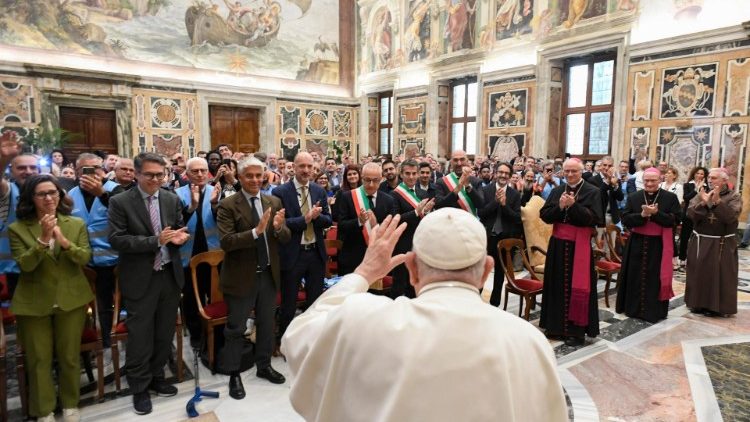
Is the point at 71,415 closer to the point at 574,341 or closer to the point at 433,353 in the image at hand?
the point at 433,353

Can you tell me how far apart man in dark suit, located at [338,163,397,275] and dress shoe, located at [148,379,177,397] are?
2055 mm

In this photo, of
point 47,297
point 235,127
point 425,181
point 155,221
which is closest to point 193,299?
point 155,221

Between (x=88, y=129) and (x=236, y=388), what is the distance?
12.6m

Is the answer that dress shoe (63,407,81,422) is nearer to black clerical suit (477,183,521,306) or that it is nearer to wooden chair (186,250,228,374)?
wooden chair (186,250,228,374)

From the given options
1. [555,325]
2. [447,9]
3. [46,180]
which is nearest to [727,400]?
[555,325]

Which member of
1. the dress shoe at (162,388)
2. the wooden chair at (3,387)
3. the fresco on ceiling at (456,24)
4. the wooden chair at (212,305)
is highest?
the fresco on ceiling at (456,24)

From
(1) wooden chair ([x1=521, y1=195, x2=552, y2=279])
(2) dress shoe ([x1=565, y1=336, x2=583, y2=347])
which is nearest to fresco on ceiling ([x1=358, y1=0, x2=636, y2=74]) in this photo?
(1) wooden chair ([x1=521, y1=195, x2=552, y2=279])

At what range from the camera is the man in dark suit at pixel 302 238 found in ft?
13.5

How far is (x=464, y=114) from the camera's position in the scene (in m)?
14.4

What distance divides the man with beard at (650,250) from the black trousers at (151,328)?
478 cm

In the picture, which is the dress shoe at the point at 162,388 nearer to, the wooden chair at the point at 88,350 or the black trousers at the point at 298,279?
the wooden chair at the point at 88,350

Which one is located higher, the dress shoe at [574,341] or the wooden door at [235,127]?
the wooden door at [235,127]

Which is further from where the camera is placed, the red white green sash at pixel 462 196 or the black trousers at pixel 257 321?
the red white green sash at pixel 462 196

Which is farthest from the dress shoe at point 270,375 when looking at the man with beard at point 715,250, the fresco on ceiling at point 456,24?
the fresco on ceiling at point 456,24
